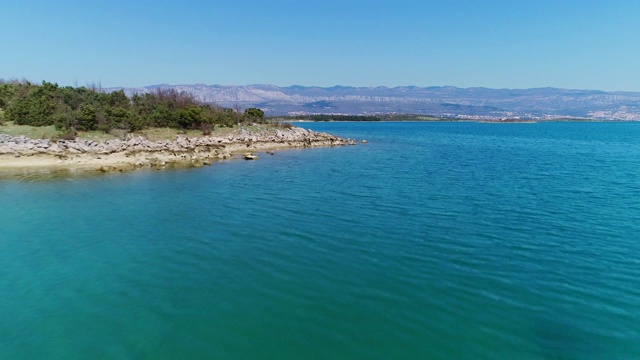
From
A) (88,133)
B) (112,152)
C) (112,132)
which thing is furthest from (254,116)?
(112,152)

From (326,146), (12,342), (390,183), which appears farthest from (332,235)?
(326,146)

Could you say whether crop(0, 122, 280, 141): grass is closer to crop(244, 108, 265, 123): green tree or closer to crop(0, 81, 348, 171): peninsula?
crop(0, 81, 348, 171): peninsula

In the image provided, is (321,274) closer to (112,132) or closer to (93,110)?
(112,132)

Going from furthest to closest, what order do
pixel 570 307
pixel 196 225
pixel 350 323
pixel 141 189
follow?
pixel 141 189 → pixel 196 225 → pixel 570 307 → pixel 350 323

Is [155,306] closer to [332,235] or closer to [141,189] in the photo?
[332,235]


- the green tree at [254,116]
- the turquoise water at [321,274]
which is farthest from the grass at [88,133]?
the turquoise water at [321,274]

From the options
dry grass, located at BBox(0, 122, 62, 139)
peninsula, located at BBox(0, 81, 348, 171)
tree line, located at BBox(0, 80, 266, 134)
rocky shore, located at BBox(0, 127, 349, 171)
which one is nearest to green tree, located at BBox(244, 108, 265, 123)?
peninsula, located at BBox(0, 81, 348, 171)
